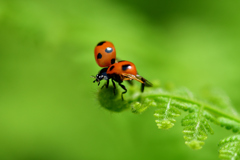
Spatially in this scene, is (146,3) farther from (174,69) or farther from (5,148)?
(5,148)

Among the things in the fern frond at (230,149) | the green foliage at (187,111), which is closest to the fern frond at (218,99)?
the green foliage at (187,111)

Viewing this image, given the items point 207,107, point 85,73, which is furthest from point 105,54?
point 85,73

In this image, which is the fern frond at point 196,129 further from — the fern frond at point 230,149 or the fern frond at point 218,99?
the fern frond at point 218,99

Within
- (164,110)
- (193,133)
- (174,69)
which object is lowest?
(193,133)

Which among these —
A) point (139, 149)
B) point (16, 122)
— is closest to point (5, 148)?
point (16, 122)

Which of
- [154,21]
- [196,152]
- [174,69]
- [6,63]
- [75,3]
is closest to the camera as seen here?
[196,152]
